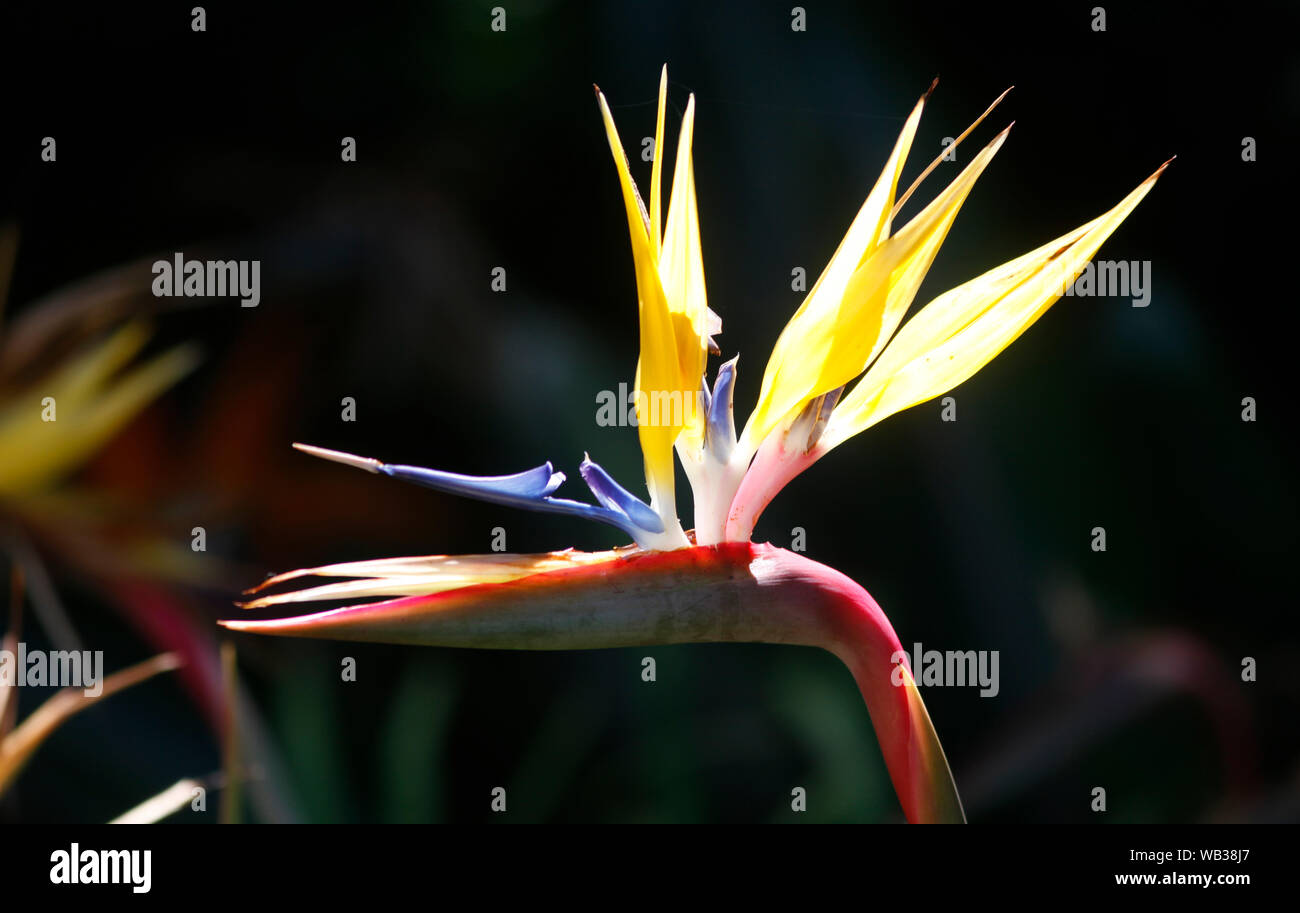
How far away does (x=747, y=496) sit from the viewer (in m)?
0.52

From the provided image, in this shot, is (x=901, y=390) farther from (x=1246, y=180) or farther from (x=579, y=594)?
(x=1246, y=180)

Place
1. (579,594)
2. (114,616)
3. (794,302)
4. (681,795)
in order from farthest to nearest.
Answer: (114,616) → (794,302) → (681,795) → (579,594)

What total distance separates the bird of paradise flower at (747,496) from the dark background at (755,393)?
0.94 meters

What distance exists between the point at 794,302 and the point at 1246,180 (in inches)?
26.9

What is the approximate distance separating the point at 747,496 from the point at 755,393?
1066mm

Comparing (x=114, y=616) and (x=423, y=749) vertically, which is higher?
(x=114, y=616)

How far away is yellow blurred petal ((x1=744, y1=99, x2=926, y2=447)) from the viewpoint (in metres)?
0.48

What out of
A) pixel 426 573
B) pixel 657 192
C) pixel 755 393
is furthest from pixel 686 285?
pixel 755 393

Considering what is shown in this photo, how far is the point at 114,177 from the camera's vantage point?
178 centimetres

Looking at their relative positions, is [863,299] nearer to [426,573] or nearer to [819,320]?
[819,320]

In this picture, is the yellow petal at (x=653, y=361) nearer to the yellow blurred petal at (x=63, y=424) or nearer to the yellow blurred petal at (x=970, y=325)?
the yellow blurred petal at (x=970, y=325)
